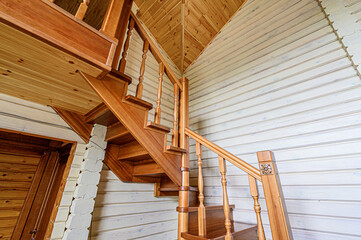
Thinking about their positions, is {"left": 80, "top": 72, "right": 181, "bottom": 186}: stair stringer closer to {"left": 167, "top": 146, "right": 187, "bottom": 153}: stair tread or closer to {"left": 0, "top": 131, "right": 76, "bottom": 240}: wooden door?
{"left": 167, "top": 146, "right": 187, "bottom": 153}: stair tread

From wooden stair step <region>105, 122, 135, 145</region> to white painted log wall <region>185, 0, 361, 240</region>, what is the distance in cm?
127

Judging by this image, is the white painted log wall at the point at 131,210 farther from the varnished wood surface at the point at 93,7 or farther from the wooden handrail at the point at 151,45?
the wooden handrail at the point at 151,45

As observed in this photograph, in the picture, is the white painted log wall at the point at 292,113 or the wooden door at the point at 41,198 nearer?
the white painted log wall at the point at 292,113

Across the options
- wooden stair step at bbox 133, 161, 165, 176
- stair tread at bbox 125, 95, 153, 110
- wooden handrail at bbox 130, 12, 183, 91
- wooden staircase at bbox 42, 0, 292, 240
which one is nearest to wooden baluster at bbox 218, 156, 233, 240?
wooden staircase at bbox 42, 0, 292, 240

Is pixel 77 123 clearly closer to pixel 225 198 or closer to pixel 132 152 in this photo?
pixel 132 152

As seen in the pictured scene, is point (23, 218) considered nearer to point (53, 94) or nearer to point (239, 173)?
point (53, 94)

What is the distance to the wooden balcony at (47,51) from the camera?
0.87 meters

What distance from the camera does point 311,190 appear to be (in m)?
1.58

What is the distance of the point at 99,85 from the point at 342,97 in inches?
85.9

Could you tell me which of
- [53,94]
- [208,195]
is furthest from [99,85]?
[208,195]

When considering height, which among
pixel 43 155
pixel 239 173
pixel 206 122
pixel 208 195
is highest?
pixel 206 122

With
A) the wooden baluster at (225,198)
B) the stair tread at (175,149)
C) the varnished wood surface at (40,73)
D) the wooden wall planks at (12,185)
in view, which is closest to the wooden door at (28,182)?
the wooden wall planks at (12,185)

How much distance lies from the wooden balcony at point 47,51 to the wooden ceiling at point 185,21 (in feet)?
6.55

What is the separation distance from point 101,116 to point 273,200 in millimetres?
1610
